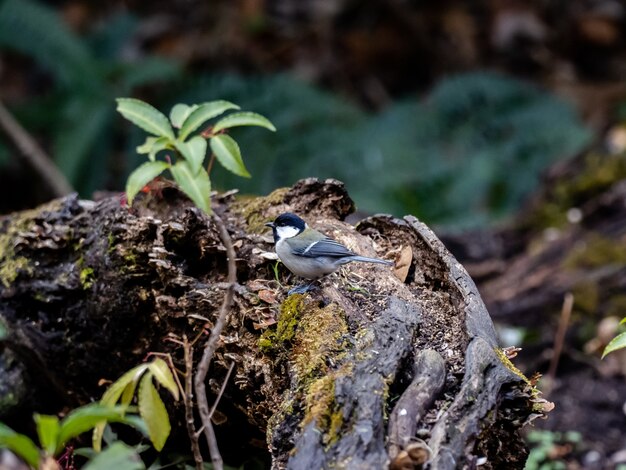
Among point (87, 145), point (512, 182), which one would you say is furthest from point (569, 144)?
point (87, 145)

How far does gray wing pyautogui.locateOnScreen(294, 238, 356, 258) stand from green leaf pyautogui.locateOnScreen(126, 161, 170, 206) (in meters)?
0.56

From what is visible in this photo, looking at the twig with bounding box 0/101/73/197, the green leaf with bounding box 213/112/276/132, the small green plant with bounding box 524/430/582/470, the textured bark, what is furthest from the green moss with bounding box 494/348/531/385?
the twig with bounding box 0/101/73/197

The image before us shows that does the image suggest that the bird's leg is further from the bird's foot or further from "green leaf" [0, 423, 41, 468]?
"green leaf" [0, 423, 41, 468]

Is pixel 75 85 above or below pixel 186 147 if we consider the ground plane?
above

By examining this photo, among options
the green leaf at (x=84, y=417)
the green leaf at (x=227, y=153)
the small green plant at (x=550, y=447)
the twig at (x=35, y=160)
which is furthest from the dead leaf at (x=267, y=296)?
the twig at (x=35, y=160)

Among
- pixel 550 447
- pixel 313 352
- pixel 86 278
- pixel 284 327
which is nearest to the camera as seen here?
pixel 313 352

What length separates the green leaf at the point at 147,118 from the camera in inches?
63.0

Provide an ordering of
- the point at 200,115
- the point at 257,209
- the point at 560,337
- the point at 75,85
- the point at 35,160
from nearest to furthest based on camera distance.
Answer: the point at 200,115 → the point at 257,209 → the point at 560,337 → the point at 35,160 → the point at 75,85

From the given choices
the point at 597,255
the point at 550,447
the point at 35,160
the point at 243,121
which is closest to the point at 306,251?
the point at 243,121

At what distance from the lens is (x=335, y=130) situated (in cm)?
557

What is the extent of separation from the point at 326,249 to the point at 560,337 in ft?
5.50

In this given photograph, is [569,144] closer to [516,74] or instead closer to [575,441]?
[516,74]

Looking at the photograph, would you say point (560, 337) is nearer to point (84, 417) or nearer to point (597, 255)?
point (597, 255)

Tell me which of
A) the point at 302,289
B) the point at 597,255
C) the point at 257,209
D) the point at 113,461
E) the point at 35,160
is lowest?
the point at 113,461
